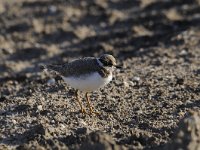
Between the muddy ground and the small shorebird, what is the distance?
548 millimetres

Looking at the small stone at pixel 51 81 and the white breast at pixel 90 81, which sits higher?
the small stone at pixel 51 81

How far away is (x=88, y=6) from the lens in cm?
1830

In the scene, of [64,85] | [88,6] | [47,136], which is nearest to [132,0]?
[88,6]

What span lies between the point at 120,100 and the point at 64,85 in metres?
1.43

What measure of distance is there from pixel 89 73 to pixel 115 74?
2814 millimetres

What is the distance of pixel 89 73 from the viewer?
372 inches

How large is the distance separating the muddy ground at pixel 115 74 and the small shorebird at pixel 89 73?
0.55m

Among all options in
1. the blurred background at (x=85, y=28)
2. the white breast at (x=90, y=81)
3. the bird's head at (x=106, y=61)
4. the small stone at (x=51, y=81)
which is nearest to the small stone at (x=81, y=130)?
the white breast at (x=90, y=81)

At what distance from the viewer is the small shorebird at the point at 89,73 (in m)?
9.41

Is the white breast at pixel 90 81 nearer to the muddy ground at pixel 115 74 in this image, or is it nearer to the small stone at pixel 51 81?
the muddy ground at pixel 115 74

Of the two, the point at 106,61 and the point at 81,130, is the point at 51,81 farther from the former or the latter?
the point at 81,130

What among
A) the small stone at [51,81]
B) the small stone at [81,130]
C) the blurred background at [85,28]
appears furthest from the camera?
the blurred background at [85,28]

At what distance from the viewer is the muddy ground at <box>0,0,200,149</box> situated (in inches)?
340

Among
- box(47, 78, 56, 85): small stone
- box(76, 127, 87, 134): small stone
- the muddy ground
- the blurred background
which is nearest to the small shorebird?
the muddy ground
